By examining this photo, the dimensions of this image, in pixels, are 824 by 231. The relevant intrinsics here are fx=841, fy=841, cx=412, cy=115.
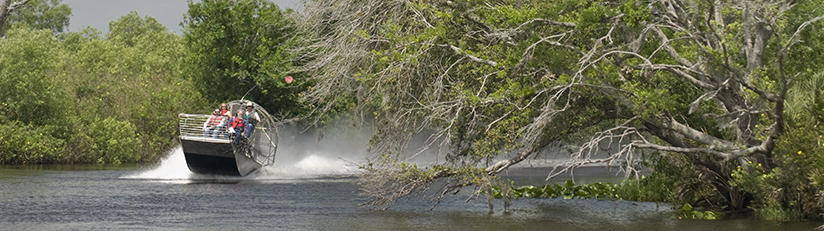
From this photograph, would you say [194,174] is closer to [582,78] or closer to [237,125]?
[237,125]

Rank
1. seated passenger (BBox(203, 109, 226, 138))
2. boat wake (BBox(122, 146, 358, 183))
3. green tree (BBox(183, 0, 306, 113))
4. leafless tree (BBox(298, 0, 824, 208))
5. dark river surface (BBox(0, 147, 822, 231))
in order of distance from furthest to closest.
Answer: green tree (BBox(183, 0, 306, 113)), boat wake (BBox(122, 146, 358, 183)), seated passenger (BBox(203, 109, 226, 138)), dark river surface (BBox(0, 147, 822, 231)), leafless tree (BBox(298, 0, 824, 208))

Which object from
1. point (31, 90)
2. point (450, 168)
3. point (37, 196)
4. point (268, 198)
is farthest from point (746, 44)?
point (31, 90)

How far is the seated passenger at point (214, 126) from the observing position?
27.4 meters

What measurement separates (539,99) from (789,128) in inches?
175

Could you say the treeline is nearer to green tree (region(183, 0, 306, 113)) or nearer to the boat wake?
green tree (region(183, 0, 306, 113))

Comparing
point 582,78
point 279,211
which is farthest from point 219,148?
point 582,78

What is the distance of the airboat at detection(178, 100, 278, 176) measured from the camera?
27.3 meters

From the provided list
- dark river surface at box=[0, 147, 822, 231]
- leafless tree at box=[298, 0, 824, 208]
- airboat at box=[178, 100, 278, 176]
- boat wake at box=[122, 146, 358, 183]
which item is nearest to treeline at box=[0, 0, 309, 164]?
boat wake at box=[122, 146, 358, 183]

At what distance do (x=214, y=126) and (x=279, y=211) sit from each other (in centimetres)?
1078

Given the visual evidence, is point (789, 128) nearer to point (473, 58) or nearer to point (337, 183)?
point (473, 58)

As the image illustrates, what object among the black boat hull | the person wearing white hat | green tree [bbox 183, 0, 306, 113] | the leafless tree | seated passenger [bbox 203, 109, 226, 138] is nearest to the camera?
the leafless tree

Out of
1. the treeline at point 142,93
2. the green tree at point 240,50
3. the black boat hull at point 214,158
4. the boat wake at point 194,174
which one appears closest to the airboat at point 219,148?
the black boat hull at point 214,158

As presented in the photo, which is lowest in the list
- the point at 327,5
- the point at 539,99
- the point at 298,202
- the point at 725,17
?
the point at 298,202

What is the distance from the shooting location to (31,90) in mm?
40688
